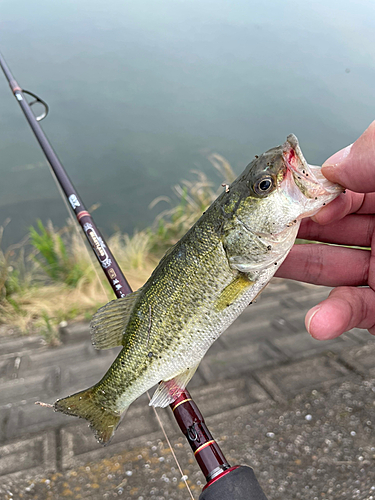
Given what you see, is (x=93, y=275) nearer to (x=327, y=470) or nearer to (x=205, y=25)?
(x=327, y=470)

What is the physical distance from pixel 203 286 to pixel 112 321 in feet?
1.73

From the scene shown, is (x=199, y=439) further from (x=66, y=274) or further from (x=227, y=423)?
(x=66, y=274)

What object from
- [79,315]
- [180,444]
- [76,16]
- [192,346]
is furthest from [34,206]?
[76,16]

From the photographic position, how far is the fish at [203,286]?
172cm

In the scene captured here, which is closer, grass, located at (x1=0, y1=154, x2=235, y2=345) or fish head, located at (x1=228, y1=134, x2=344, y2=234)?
fish head, located at (x1=228, y1=134, x2=344, y2=234)

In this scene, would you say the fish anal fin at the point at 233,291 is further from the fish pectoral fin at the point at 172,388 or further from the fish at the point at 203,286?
the fish pectoral fin at the point at 172,388

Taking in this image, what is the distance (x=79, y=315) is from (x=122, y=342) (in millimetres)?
2546

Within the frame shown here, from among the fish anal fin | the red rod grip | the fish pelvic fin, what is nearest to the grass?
the fish pelvic fin

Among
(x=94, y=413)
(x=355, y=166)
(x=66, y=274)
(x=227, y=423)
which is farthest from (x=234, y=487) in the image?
(x=66, y=274)

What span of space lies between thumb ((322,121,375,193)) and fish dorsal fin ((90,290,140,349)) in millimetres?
1122

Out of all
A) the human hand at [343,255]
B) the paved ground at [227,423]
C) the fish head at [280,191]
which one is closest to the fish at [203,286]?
the fish head at [280,191]

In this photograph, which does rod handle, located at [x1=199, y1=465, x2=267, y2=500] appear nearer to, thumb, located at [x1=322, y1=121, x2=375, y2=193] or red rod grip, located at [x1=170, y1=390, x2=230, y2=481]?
red rod grip, located at [x1=170, y1=390, x2=230, y2=481]

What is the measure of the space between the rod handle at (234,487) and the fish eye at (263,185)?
3.90 feet

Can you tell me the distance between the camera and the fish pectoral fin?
71.2 inches
